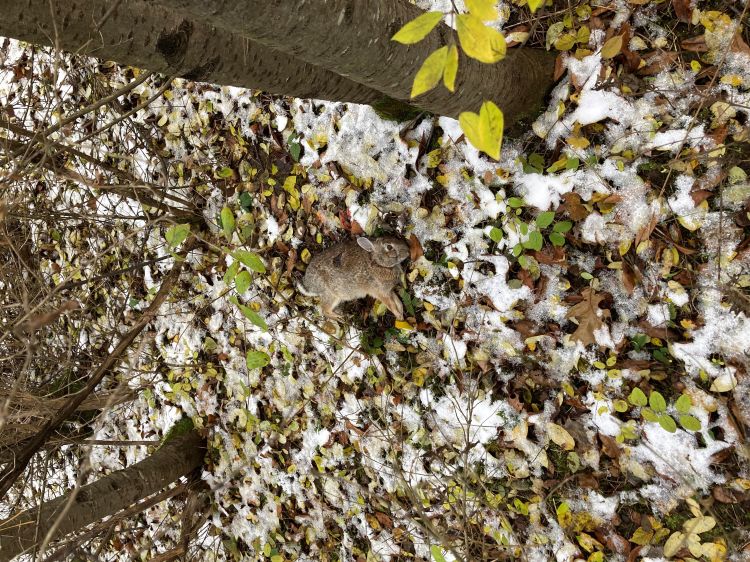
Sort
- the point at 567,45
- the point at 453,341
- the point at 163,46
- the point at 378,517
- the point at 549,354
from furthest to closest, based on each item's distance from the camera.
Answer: the point at 378,517 → the point at 453,341 → the point at 549,354 → the point at 567,45 → the point at 163,46

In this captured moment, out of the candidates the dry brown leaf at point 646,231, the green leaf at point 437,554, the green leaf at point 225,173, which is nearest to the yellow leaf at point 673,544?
the green leaf at point 437,554

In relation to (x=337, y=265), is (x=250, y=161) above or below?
above

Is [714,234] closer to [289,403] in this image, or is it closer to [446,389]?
[446,389]

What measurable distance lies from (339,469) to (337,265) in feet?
5.21

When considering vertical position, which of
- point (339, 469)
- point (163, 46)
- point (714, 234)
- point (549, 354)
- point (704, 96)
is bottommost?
point (339, 469)

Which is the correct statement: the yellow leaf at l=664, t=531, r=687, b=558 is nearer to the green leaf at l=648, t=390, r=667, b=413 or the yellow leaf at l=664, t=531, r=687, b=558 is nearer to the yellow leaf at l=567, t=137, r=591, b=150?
the green leaf at l=648, t=390, r=667, b=413

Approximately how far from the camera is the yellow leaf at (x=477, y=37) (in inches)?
43.8

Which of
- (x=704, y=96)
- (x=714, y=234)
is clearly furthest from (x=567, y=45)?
(x=714, y=234)

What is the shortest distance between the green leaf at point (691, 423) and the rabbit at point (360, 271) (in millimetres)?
1747

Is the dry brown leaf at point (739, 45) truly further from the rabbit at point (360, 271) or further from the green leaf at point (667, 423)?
the rabbit at point (360, 271)

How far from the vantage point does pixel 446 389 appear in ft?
11.0

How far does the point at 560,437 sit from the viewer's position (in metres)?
2.99

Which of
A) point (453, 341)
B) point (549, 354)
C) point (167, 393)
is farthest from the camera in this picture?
point (167, 393)

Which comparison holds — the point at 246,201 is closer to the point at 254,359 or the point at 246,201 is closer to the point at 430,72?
the point at 254,359
